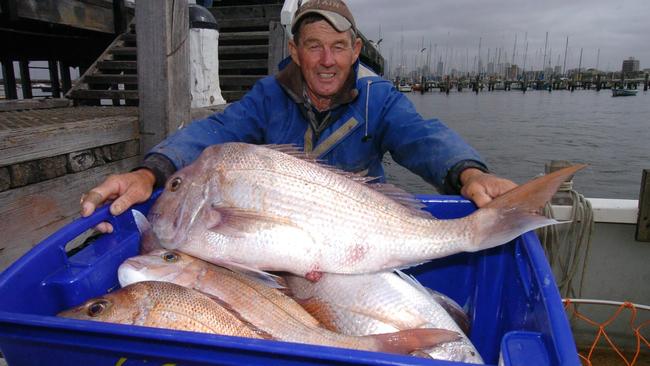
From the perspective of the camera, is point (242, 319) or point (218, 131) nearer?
point (242, 319)

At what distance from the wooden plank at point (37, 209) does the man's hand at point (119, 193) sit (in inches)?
54.6

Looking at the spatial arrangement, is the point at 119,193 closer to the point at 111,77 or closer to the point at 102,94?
the point at 102,94

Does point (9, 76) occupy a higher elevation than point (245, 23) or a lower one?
lower

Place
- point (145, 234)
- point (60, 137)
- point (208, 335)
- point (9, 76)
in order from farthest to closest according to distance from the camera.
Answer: point (9, 76) < point (60, 137) < point (145, 234) < point (208, 335)

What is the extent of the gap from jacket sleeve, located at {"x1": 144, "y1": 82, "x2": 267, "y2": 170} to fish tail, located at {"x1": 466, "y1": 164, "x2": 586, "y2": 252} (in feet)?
4.77

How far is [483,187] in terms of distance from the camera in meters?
1.77

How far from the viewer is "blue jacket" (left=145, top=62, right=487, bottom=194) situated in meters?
2.49

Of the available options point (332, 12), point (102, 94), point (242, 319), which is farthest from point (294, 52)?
point (102, 94)

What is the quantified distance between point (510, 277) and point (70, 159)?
3.06m

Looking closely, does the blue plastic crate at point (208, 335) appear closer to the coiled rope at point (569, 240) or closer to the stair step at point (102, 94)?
the coiled rope at point (569, 240)

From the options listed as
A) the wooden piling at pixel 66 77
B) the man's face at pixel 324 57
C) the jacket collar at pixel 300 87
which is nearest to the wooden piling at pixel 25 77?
the wooden piling at pixel 66 77

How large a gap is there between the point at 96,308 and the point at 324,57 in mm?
1843

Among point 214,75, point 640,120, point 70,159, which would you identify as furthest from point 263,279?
point 640,120

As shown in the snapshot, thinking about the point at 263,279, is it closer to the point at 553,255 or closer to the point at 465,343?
the point at 465,343
